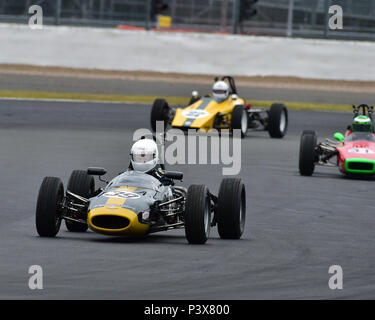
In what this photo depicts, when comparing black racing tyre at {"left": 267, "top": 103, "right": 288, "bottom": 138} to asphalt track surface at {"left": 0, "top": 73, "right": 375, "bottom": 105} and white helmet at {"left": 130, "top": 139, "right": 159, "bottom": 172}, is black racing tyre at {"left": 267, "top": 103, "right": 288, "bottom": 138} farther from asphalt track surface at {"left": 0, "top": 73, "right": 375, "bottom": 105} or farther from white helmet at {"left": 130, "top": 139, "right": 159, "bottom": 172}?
white helmet at {"left": 130, "top": 139, "right": 159, "bottom": 172}

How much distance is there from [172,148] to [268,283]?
14993 millimetres

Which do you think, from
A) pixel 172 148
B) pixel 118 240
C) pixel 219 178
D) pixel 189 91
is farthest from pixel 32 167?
pixel 189 91

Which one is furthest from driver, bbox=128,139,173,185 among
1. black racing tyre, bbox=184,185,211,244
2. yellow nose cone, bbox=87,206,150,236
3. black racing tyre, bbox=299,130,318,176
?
black racing tyre, bbox=299,130,318,176

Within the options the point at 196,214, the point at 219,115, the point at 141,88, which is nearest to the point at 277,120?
the point at 219,115

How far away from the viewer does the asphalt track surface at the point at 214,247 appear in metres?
9.22

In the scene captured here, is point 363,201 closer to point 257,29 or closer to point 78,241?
point 78,241

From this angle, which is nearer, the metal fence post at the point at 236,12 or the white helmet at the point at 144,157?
the white helmet at the point at 144,157

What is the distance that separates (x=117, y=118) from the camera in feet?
102

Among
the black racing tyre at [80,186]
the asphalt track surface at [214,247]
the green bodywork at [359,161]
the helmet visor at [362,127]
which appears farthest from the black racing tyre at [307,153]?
the black racing tyre at [80,186]

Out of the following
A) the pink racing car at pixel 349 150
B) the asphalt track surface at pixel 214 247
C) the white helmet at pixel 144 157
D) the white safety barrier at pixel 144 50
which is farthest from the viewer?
the white safety barrier at pixel 144 50

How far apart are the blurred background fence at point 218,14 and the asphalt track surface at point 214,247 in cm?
1403

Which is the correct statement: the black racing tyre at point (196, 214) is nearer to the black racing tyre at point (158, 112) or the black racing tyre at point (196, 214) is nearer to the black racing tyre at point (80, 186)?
the black racing tyre at point (80, 186)

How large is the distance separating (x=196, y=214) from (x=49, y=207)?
1.57 meters

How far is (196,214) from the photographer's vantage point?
37.8 ft
